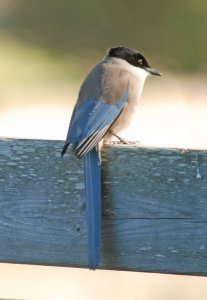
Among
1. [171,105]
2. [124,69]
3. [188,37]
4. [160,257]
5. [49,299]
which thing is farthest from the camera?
[188,37]

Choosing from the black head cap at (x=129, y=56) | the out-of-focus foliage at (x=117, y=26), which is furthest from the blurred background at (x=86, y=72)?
the black head cap at (x=129, y=56)

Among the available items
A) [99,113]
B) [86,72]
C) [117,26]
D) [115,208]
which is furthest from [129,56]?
[117,26]

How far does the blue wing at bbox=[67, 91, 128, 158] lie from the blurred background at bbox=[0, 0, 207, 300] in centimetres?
218

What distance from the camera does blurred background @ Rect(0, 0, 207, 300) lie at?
6.29m

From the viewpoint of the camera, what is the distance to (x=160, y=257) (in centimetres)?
312

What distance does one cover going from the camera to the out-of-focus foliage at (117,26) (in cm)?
980

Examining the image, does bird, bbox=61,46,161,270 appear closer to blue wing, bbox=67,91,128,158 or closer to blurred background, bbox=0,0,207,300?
blue wing, bbox=67,91,128,158

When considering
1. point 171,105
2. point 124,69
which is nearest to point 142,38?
point 171,105

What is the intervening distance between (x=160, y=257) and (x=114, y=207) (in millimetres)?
206

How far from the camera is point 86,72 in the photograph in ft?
30.8

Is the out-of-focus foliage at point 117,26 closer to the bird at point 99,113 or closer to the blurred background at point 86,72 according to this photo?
the blurred background at point 86,72

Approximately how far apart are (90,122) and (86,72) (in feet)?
18.2

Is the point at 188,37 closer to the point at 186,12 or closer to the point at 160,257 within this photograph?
the point at 186,12

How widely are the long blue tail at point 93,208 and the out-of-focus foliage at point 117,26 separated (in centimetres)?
627
